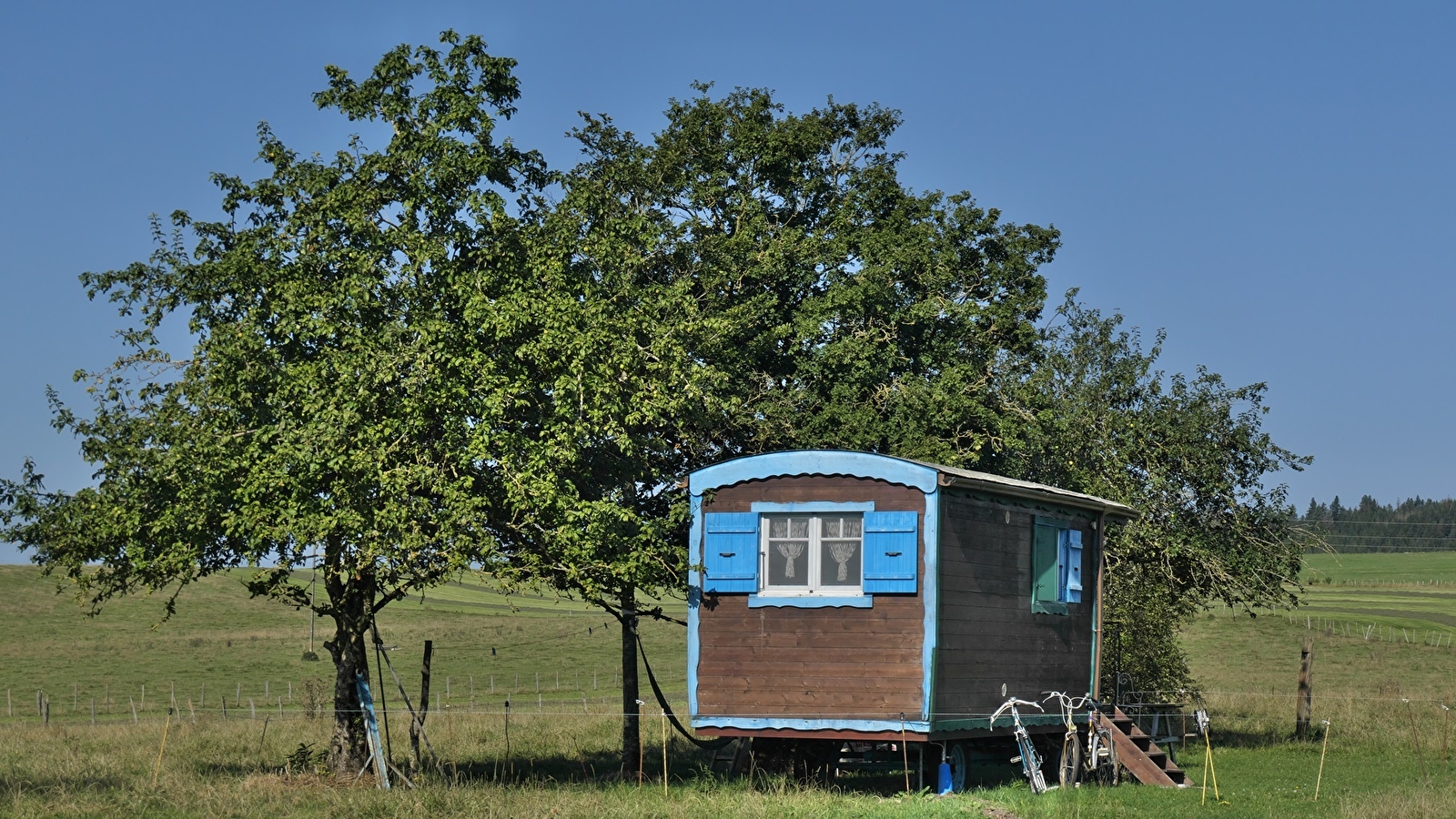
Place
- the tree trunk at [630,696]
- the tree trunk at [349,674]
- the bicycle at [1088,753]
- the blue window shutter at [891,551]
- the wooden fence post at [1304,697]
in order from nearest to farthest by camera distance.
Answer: the blue window shutter at [891,551]
the tree trunk at [349,674]
the bicycle at [1088,753]
the tree trunk at [630,696]
the wooden fence post at [1304,697]

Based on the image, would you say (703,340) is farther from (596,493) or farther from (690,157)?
(690,157)

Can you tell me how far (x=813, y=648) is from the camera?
2022 cm

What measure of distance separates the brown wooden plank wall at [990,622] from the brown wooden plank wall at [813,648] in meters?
0.52

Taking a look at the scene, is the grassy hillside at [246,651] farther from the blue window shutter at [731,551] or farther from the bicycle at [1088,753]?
the blue window shutter at [731,551]

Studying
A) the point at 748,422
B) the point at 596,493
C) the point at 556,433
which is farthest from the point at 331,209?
the point at 748,422

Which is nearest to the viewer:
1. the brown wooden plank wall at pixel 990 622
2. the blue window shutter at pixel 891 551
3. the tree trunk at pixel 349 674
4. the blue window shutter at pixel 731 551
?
the blue window shutter at pixel 891 551

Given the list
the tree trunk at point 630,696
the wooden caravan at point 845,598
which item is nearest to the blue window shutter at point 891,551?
the wooden caravan at point 845,598

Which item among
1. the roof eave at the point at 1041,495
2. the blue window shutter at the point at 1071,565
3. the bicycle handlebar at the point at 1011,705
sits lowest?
the bicycle handlebar at the point at 1011,705

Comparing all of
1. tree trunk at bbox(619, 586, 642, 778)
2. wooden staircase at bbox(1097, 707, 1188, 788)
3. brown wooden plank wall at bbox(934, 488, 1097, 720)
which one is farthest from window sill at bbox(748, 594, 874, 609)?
wooden staircase at bbox(1097, 707, 1188, 788)

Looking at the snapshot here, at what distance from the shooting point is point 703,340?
80.1ft

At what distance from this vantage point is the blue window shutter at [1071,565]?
23.8 meters

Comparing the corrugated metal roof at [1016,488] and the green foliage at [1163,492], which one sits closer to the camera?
the corrugated metal roof at [1016,488]

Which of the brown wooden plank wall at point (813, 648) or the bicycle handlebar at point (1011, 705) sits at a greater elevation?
the brown wooden plank wall at point (813, 648)

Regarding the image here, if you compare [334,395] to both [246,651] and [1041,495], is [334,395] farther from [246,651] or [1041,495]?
[246,651]
